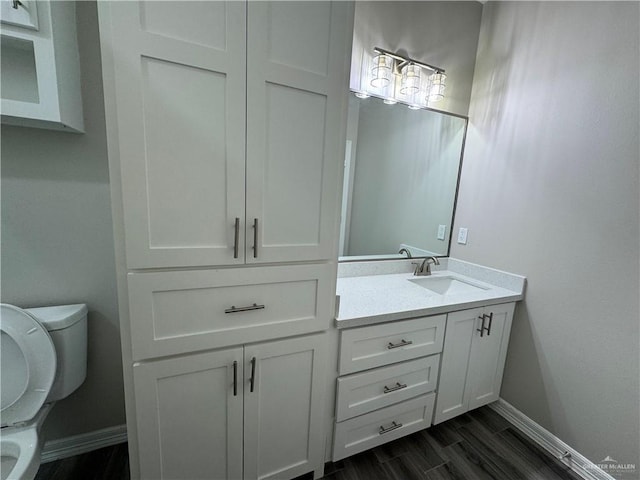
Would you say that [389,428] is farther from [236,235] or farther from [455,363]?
[236,235]

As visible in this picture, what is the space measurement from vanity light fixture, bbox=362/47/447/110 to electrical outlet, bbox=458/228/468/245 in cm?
95

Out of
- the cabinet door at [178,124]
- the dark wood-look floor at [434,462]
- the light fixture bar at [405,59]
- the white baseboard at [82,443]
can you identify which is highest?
the light fixture bar at [405,59]

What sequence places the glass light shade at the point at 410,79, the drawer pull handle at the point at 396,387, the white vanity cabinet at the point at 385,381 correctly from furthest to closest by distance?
the glass light shade at the point at 410,79, the drawer pull handle at the point at 396,387, the white vanity cabinet at the point at 385,381

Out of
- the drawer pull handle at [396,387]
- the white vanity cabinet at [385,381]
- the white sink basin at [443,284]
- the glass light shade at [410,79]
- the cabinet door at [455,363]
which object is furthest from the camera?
the white sink basin at [443,284]

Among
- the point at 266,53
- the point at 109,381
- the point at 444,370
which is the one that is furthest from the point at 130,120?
the point at 444,370

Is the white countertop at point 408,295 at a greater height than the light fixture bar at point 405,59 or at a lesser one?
lesser

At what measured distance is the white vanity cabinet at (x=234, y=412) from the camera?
970mm

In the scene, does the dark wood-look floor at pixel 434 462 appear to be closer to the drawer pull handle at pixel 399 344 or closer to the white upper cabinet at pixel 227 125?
the drawer pull handle at pixel 399 344

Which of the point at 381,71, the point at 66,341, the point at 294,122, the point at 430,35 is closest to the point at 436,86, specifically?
the point at 430,35

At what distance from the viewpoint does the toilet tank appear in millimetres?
1129

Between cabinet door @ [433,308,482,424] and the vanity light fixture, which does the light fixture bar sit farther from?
cabinet door @ [433,308,482,424]

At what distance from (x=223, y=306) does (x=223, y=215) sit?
331 millimetres

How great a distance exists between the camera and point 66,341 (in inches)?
45.4

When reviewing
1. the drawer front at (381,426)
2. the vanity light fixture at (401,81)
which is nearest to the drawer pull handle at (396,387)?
the drawer front at (381,426)
